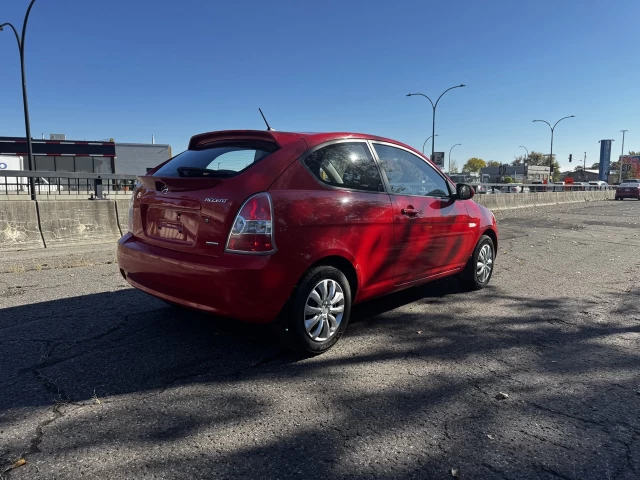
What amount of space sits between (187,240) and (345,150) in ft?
4.93

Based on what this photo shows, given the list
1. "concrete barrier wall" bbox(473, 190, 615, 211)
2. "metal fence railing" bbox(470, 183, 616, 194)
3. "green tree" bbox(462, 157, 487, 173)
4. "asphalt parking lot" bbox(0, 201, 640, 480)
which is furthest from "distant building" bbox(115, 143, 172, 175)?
"green tree" bbox(462, 157, 487, 173)

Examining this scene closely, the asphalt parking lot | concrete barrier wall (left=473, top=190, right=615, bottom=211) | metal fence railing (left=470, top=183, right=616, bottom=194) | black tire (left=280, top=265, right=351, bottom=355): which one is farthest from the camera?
metal fence railing (left=470, top=183, right=616, bottom=194)

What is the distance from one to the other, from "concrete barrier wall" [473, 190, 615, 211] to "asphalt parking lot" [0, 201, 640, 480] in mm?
14182

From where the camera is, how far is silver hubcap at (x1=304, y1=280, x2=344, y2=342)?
3400 mm

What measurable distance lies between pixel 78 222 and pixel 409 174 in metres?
6.86

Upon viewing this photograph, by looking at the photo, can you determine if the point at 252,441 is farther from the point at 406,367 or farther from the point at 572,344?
the point at 572,344

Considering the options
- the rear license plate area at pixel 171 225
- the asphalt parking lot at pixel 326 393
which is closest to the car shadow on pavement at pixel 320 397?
the asphalt parking lot at pixel 326 393

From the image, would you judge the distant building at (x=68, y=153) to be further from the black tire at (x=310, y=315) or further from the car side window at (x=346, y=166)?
the black tire at (x=310, y=315)

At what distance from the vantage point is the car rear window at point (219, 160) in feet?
11.2

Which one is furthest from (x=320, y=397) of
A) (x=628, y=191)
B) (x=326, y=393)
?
(x=628, y=191)

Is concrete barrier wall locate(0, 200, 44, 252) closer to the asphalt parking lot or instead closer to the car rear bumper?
the asphalt parking lot

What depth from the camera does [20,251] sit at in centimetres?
786

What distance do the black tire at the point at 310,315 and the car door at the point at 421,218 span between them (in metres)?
0.82

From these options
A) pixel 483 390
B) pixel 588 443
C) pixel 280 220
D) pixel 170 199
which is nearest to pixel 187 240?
pixel 170 199
